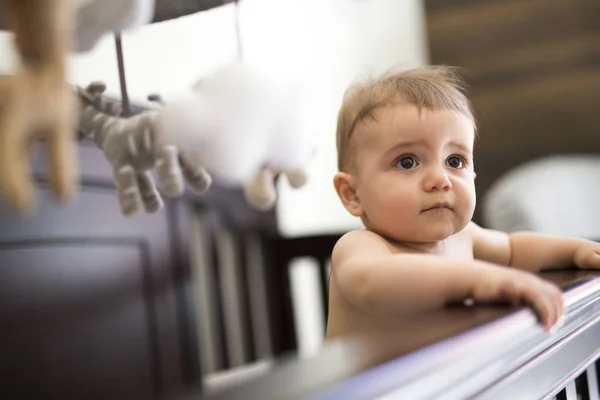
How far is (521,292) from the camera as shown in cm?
40

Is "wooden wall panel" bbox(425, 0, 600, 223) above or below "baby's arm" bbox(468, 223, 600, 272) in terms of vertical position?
above

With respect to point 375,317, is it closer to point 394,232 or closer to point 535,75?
point 394,232

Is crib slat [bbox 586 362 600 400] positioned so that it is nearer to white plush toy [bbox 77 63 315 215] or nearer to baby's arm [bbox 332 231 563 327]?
baby's arm [bbox 332 231 563 327]

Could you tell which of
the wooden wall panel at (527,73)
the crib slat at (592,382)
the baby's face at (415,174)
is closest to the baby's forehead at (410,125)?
the baby's face at (415,174)

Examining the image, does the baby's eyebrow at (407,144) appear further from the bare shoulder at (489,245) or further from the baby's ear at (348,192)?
the bare shoulder at (489,245)

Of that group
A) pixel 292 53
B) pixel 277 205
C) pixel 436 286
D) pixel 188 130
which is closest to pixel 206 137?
pixel 188 130

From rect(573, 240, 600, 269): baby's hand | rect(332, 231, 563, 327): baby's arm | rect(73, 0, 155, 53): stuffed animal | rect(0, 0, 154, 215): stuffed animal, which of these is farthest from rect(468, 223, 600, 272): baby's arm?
rect(0, 0, 154, 215): stuffed animal

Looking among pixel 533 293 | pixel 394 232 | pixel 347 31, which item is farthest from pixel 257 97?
pixel 347 31

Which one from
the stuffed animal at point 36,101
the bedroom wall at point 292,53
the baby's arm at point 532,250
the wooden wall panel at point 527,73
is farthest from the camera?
the wooden wall panel at point 527,73

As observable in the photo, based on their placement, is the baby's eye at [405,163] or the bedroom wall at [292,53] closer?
the baby's eye at [405,163]

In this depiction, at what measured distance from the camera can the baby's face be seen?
50 cm

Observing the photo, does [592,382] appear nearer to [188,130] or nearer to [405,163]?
[405,163]

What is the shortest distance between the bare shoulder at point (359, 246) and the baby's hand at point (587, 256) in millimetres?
196

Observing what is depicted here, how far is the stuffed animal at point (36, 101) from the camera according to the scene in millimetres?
263
